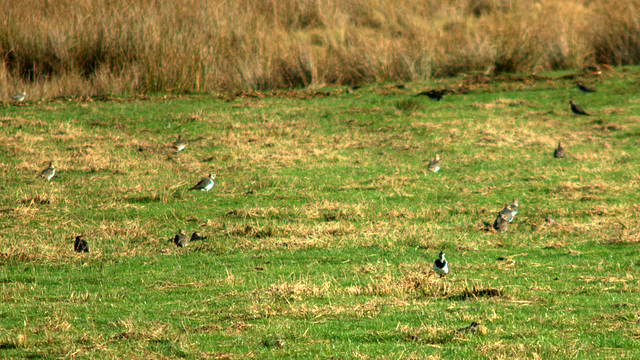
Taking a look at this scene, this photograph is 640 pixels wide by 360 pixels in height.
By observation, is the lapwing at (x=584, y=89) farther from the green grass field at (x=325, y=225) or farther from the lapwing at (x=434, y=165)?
the lapwing at (x=434, y=165)

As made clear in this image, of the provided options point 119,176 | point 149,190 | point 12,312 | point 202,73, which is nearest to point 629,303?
point 12,312

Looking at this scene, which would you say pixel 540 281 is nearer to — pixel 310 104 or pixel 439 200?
pixel 439 200

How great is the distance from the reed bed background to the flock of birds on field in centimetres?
247

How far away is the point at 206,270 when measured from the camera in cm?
968

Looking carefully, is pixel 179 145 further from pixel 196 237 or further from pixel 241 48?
pixel 241 48

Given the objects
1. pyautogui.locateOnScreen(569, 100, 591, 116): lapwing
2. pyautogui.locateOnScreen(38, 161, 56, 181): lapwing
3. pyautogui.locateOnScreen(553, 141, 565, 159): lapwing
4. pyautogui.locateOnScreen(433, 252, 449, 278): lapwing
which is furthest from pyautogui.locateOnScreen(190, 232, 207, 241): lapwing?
pyautogui.locateOnScreen(569, 100, 591, 116): lapwing

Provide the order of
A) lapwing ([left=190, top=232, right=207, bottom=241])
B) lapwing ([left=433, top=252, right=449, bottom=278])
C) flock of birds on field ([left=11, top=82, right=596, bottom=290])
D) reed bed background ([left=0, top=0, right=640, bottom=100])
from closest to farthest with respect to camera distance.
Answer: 1. lapwing ([left=433, top=252, right=449, bottom=278])
2. flock of birds on field ([left=11, top=82, right=596, bottom=290])
3. lapwing ([left=190, top=232, right=207, bottom=241])
4. reed bed background ([left=0, top=0, right=640, bottom=100])

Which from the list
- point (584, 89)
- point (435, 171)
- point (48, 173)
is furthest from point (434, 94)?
point (48, 173)

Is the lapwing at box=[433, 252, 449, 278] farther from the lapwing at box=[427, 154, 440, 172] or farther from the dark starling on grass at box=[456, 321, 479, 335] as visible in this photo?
the lapwing at box=[427, 154, 440, 172]

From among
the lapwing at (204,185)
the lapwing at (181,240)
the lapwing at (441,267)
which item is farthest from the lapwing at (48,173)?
the lapwing at (441,267)

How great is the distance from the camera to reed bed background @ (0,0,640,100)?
25.6 metres

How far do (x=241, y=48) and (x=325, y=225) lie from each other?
1779 centimetres

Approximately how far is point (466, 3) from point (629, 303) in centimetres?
3476

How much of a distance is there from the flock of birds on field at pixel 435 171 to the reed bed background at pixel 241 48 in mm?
2466
